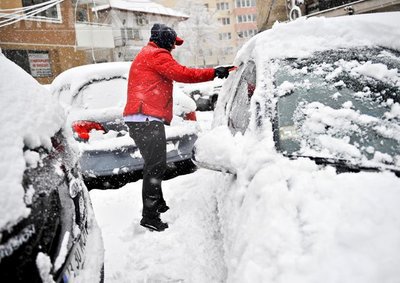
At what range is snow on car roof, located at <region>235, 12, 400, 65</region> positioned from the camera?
242 cm

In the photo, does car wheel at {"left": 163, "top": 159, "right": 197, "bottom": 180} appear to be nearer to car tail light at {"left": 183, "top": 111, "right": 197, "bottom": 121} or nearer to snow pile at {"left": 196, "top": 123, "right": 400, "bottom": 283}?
car tail light at {"left": 183, "top": 111, "right": 197, "bottom": 121}

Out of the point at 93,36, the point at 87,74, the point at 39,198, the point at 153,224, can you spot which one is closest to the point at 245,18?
the point at 93,36

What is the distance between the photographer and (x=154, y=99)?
3293 millimetres

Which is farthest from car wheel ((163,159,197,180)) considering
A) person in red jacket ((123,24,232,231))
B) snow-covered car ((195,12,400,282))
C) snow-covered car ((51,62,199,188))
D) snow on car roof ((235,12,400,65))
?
snow on car roof ((235,12,400,65))

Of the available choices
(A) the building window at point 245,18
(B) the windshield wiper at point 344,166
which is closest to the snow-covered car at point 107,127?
(B) the windshield wiper at point 344,166

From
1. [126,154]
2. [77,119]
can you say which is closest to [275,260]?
[126,154]

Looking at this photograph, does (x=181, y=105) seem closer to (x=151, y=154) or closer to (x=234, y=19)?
(x=151, y=154)

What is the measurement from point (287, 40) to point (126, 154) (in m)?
2.19

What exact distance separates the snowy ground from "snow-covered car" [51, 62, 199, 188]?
0.80ft

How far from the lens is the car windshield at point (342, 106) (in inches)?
72.9

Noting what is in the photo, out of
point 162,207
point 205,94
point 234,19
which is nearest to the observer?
point 162,207

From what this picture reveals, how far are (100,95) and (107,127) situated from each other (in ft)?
1.49

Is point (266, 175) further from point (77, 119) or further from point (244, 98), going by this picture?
point (77, 119)

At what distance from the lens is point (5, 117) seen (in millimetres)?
1496
